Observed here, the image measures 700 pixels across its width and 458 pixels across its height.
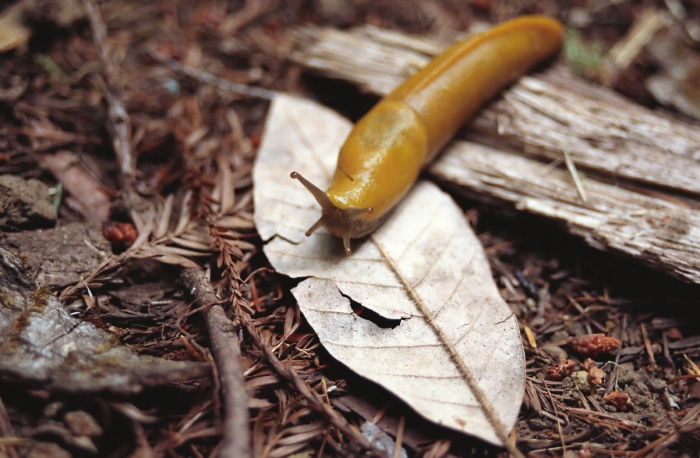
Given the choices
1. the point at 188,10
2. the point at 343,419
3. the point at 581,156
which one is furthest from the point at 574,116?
the point at 188,10

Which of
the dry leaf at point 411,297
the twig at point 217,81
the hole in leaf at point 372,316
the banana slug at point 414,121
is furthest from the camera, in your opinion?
the twig at point 217,81

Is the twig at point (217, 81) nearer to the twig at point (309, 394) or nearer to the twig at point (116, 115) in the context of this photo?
the twig at point (116, 115)

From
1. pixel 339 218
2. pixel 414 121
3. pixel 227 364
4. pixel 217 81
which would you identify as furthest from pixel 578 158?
pixel 217 81

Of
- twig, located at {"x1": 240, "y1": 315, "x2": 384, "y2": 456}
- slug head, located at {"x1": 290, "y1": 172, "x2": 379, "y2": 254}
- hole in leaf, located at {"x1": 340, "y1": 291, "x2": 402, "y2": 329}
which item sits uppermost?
slug head, located at {"x1": 290, "y1": 172, "x2": 379, "y2": 254}

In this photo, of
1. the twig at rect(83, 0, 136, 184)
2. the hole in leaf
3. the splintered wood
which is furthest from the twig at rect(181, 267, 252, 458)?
the splintered wood

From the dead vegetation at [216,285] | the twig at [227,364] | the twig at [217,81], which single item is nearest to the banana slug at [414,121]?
the dead vegetation at [216,285]

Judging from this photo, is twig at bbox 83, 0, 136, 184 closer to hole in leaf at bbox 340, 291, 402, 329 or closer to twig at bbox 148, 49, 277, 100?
twig at bbox 148, 49, 277, 100

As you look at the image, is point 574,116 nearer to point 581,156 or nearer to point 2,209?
point 581,156
